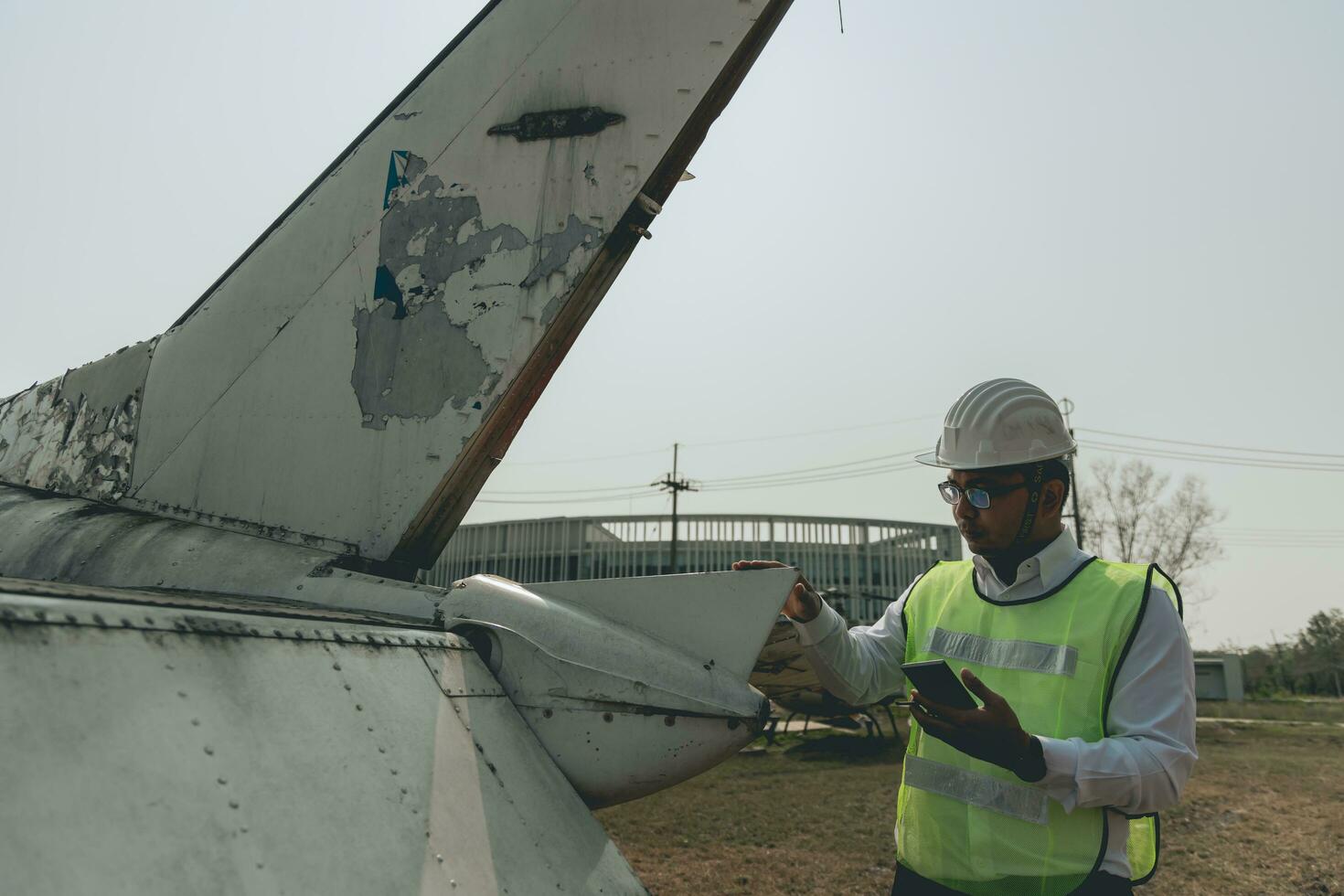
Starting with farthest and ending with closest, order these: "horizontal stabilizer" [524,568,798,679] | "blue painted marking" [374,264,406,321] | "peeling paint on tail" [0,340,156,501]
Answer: "peeling paint on tail" [0,340,156,501]
"blue painted marking" [374,264,406,321]
"horizontal stabilizer" [524,568,798,679]

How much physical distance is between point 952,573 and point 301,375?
2.33 meters

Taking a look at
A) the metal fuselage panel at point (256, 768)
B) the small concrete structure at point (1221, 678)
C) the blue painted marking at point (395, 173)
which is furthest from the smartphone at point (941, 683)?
the small concrete structure at point (1221, 678)

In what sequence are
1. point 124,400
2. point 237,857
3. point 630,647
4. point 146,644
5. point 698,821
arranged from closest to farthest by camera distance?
point 237,857, point 146,644, point 630,647, point 124,400, point 698,821

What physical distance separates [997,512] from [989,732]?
0.66m

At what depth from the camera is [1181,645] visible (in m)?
2.15

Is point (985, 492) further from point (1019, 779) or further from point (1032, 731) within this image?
point (1019, 779)

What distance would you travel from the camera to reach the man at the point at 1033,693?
2021 millimetres

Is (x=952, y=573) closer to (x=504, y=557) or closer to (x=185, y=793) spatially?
(x=185, y=793)

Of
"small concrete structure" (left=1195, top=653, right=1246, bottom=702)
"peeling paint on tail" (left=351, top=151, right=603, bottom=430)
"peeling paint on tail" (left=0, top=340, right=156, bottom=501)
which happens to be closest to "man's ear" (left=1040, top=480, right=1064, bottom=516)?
"peeling paint on tail" (left=351, top=151, right=603, bottom=430)

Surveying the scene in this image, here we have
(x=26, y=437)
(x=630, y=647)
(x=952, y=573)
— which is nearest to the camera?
(x=630, y=647)

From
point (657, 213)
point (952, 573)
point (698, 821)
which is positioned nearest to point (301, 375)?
point (657, 213)

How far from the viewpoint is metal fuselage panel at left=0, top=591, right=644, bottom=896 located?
1359mm

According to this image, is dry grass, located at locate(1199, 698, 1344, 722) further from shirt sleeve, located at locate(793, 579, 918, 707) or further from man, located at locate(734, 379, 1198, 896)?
man, located at locate(734, 379, 1198, 896)

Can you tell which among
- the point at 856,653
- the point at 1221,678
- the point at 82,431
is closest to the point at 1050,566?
the point at 856,653
